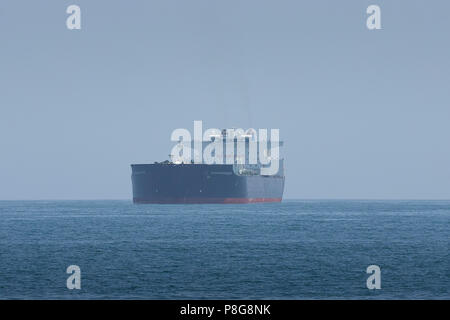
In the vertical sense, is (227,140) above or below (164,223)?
above

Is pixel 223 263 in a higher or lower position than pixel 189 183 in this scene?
lower

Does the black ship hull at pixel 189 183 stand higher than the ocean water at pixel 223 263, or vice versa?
the black ship hull at pixel 189 183

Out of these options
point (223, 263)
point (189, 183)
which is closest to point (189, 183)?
point (189, 183)

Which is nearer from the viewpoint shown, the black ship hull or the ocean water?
the ocean water

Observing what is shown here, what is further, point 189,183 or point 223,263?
point 189,183

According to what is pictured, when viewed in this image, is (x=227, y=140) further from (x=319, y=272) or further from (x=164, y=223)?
(x=319, y=272)

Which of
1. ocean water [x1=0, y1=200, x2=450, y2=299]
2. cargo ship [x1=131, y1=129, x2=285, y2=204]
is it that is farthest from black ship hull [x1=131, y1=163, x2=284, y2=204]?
ocean water [x1=0, y1=200, x2=450, y2=299]

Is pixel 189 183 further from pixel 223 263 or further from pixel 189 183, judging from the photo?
pixel 223 263

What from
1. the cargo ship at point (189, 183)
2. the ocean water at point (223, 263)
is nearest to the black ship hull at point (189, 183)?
the cargo ship at point (189, 183)

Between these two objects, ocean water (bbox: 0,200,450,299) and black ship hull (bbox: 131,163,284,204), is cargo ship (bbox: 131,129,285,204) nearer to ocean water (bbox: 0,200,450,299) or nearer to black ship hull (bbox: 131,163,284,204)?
black ship hull (bbox: 131,163,284,204)

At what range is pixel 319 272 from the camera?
1635 inches

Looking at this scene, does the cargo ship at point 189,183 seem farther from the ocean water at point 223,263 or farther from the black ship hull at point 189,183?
the ocean water at point 223,263
